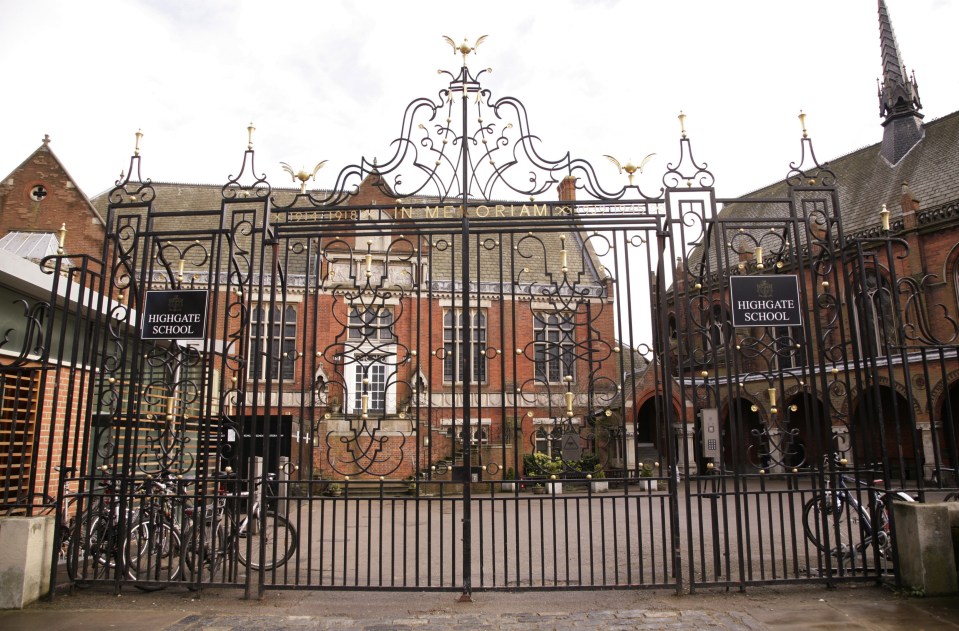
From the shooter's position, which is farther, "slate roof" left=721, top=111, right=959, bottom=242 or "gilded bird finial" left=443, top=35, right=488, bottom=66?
"slate roof" left=721, top=111, right=959, bottom=242

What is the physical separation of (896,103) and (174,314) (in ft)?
97.4

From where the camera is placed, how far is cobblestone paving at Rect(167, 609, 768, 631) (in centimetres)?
487

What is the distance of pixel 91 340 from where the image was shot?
20.7 ft

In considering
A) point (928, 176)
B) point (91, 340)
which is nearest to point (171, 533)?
point (91, 340)

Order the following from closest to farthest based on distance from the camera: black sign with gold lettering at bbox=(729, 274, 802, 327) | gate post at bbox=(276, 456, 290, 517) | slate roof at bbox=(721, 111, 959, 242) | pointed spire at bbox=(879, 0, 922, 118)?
gate post at bbox=(276, 456, 290, 517) → black sign with gold lettering at bbox=(729, 274, 802, 327) → slate roof at bbox=(721, 111, 959, 242) → pointed spire at bbox=(879, 0, 922, 118)

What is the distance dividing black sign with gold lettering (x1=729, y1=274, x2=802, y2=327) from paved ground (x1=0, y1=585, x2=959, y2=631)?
8.16ft

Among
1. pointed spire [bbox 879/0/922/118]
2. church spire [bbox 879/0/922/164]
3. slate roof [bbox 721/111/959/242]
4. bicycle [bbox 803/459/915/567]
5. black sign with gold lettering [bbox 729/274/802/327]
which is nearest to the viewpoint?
bicycle [bbox 803/459/915/567]

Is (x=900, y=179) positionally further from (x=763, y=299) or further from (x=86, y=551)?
(x=86, y=551)

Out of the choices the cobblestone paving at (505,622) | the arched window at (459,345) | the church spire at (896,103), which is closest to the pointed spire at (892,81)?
the church spire at (896,103)

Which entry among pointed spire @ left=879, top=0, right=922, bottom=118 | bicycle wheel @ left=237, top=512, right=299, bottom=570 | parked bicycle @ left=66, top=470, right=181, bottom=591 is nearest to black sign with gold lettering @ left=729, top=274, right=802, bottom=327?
bicycle wheel @ left=237, top=512, right=299, bottom=570

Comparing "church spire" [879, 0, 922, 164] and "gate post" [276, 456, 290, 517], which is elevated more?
"church spire" [879, 0, 922, 164]

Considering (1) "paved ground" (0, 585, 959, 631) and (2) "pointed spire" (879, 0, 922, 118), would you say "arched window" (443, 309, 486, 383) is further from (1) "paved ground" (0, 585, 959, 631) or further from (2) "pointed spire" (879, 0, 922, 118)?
(2) "pointed spire" (879, 0, 922, 118)

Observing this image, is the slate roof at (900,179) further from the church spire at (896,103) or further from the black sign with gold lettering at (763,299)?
the black sign with gold lettering at (763,299)

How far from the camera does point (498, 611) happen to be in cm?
534
